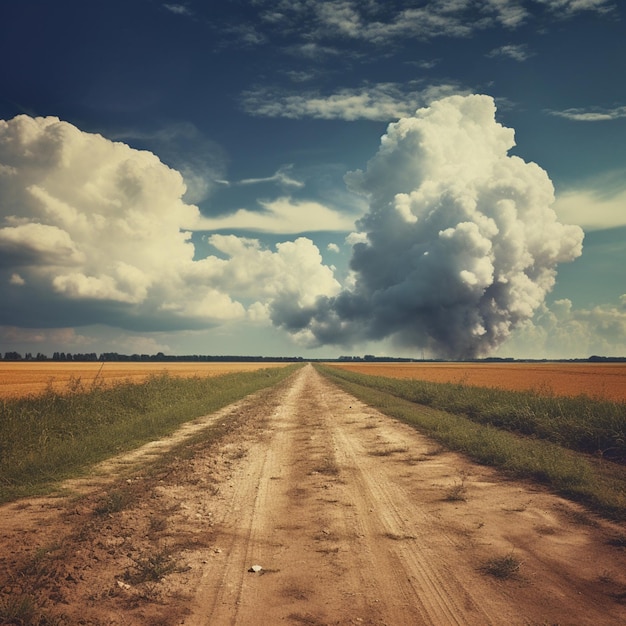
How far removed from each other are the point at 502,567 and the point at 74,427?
554 inches

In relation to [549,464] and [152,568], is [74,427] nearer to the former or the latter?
[152,568]

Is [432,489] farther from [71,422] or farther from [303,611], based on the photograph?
[71,422]

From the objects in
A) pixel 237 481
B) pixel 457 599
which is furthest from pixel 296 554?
pixel 237 481

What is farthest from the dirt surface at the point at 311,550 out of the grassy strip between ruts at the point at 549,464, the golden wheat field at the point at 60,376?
the golden wheat field at the point at 60,376

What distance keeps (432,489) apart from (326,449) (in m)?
4.26

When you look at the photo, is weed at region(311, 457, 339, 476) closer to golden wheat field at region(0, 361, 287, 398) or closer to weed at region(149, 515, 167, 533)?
weed at region(149, 515, 167, 533)

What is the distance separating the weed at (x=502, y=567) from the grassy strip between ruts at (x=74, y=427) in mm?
8015

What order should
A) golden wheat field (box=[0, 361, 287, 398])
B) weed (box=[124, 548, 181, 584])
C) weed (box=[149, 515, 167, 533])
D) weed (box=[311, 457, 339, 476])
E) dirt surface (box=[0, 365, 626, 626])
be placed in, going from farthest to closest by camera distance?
golden wheat field (box=[0, 361, 287, 398]), weed (box=[311, 457, 339, 476]), weed (box=[149, 515, 167, 533]), weed (box=[124, 548, 181, 584]), dirt surface (box=[0, 365, 626, 626])

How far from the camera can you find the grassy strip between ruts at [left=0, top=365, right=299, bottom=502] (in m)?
9.91

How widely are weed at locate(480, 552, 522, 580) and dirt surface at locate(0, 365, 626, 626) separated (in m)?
0.02

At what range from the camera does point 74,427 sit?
14789 mm

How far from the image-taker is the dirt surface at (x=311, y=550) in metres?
4.40

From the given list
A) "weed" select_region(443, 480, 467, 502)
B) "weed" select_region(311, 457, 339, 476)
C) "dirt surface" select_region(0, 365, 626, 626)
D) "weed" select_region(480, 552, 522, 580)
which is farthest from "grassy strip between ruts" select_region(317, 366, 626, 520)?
"weed" select_region(311, 457, 339, 476)

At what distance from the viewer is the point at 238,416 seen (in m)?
19.7
